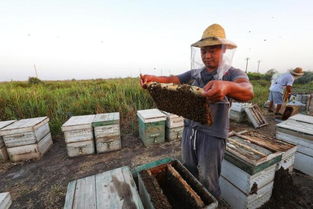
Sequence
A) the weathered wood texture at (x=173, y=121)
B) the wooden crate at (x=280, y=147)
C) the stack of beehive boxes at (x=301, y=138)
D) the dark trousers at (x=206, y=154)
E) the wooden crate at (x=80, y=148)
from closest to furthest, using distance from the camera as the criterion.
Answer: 1. the dark trousers at (x=206, y=154)
2. the wooden crate at (x=280, y=147)
3. the stack of beehive boxes at (x=301, y=138)
4. the wooden crate at (x=80, y=148)
5. the weathered wood texture at (x=173, y=121)

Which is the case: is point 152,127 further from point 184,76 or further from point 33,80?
point 33,80

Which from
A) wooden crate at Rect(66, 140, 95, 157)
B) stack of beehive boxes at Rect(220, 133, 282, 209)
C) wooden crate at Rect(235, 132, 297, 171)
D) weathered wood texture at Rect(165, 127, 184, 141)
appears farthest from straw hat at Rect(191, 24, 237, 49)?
wooden crate at Rect(66, 140, 95, 157)

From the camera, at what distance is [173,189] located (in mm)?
1540

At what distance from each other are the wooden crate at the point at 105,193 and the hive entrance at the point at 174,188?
0.15 metres

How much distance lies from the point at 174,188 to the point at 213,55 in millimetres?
1429

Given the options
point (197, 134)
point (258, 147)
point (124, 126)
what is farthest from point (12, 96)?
point (258, 147)

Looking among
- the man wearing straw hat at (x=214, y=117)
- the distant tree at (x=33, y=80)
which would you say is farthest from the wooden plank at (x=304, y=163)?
the distant tree at (x=33, y=80)

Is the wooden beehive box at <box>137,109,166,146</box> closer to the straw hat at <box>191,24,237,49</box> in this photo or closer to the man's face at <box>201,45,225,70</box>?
the man's face at <box>201,45,225,70</box>

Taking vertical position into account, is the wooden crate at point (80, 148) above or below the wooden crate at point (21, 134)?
below

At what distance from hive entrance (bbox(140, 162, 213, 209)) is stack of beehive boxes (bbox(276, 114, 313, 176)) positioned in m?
2.81

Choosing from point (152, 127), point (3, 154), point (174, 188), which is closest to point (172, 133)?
point (152, 127)

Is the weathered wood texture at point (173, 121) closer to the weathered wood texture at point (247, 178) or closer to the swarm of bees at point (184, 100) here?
the weathered wood texture at point (247, 178)

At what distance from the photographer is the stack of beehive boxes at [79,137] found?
3573mm

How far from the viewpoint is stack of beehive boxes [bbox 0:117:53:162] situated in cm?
339
